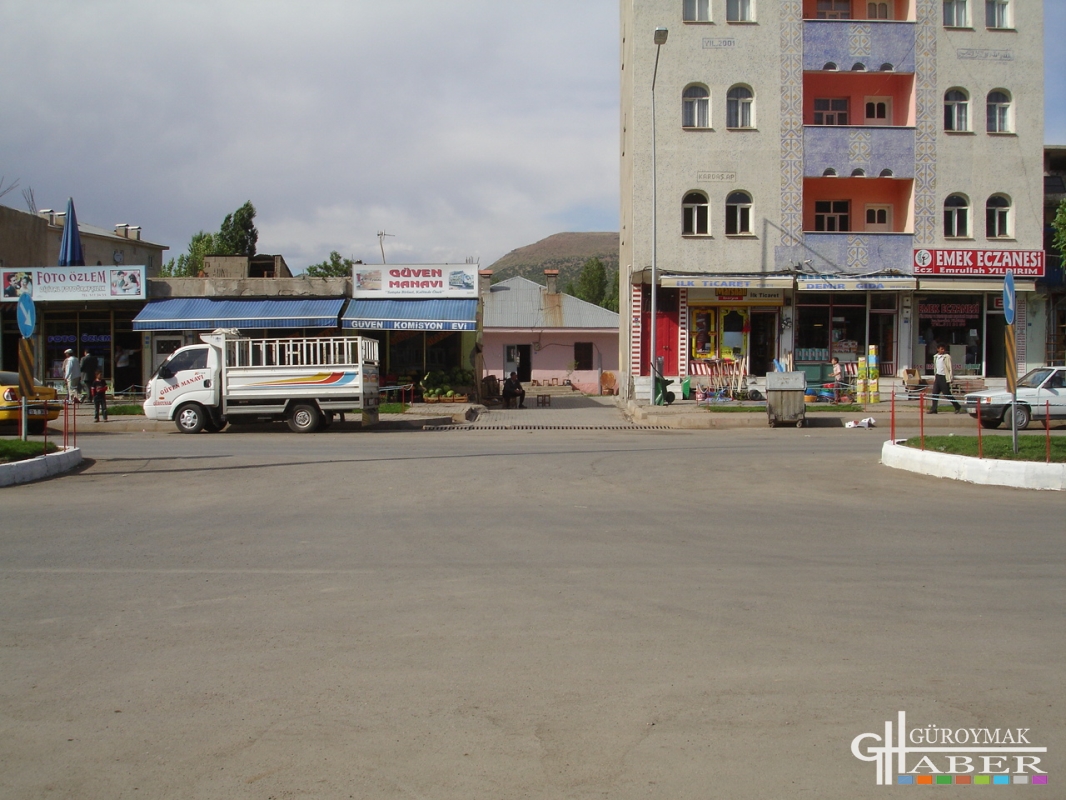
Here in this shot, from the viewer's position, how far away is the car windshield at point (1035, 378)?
817 inches

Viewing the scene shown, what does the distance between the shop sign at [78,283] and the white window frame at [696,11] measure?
20221mm

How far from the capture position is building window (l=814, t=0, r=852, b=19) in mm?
30781

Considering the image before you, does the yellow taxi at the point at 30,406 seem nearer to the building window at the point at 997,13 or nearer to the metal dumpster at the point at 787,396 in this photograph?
the metal dumpster at the point at 787,396

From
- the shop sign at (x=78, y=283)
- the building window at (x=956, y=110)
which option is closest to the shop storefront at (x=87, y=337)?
the shop sign at (x=78, y=283)

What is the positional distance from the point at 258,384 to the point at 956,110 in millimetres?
24138

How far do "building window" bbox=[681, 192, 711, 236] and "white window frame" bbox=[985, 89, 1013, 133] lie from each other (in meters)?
9.73

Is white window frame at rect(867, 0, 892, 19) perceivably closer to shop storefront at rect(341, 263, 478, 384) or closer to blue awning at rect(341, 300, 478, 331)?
shop storefront at rect(341, 263, 478, 384)

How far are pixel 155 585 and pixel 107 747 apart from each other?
2940 mm

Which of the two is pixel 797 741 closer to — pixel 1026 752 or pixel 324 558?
pixel 1026 752

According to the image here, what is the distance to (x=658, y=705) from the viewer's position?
14.6ft

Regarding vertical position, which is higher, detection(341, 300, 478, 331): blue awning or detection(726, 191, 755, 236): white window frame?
detection(726, 191, 755, 236): white window frame

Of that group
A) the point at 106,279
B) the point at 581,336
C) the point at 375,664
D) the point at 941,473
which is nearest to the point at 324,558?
the point at 375,664

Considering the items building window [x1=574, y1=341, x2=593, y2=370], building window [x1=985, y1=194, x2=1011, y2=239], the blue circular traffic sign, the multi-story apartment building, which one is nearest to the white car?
the multi-story apartment building

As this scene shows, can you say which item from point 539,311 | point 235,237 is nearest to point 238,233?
point 235,237
